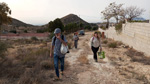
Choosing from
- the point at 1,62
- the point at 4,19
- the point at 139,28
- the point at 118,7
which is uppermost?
the point at 118,7

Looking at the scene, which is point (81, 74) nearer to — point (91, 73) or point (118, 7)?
point (91, 73)

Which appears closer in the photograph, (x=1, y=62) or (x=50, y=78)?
(x=50, y=78)

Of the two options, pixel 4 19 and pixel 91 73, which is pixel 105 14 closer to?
pixel 4 19

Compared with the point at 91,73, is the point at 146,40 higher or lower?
higher

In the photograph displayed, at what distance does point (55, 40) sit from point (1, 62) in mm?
2758

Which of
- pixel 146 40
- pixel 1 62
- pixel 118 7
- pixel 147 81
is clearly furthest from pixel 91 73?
pixel 118 7

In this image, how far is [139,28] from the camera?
979 centimetres

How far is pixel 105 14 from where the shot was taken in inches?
1220

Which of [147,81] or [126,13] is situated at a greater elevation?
[126,13]

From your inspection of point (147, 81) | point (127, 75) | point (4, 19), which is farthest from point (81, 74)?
point (4, 19)

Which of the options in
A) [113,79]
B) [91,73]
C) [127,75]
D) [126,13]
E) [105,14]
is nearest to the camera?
[113,79]

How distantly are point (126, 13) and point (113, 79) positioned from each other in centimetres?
2140

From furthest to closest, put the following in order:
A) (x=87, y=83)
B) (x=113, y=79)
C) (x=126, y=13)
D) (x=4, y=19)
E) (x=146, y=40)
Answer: (x=126, y=13)
(x=4, y=19)
(x=146, y=40)
(x=113, y=79)
(x=87, y=83)

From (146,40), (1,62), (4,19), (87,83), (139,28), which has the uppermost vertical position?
(4,19)
